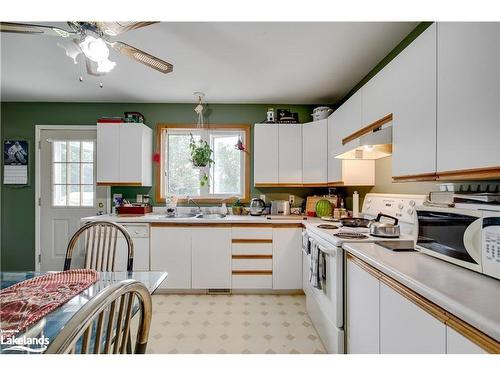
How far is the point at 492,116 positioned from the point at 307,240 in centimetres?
160

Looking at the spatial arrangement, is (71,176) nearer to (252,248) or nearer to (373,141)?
(252,248)

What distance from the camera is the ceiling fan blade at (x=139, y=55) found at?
1450 millimetres

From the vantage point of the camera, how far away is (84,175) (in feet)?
10.7

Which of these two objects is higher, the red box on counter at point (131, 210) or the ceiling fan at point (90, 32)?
the ceiling fan at point (90, 32)

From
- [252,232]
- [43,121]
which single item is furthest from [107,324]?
[43,121]

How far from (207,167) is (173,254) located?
4.11 feet

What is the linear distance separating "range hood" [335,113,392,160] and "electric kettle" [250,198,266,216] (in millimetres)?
1281

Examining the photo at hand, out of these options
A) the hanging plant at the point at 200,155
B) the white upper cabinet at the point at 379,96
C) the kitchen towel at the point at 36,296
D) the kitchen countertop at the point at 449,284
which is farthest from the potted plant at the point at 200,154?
the kitchen countertop at the point at 449,284

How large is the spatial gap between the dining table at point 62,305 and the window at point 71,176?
2268 mm

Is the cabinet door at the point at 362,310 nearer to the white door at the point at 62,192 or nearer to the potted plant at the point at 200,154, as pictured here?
the potted plant at the point at 200,154

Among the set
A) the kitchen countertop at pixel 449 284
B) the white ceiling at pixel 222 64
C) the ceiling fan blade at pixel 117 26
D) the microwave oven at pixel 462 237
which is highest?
the white ceiling at pixel 222 64

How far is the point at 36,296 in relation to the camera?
0.97m

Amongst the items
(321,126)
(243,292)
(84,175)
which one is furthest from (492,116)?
(84,175)

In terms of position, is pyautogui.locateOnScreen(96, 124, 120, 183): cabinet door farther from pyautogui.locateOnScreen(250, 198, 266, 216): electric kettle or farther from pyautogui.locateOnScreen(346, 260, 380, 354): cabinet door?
pyautogui.locateOnScreen(346, 260, 380, 354): cabinet door
